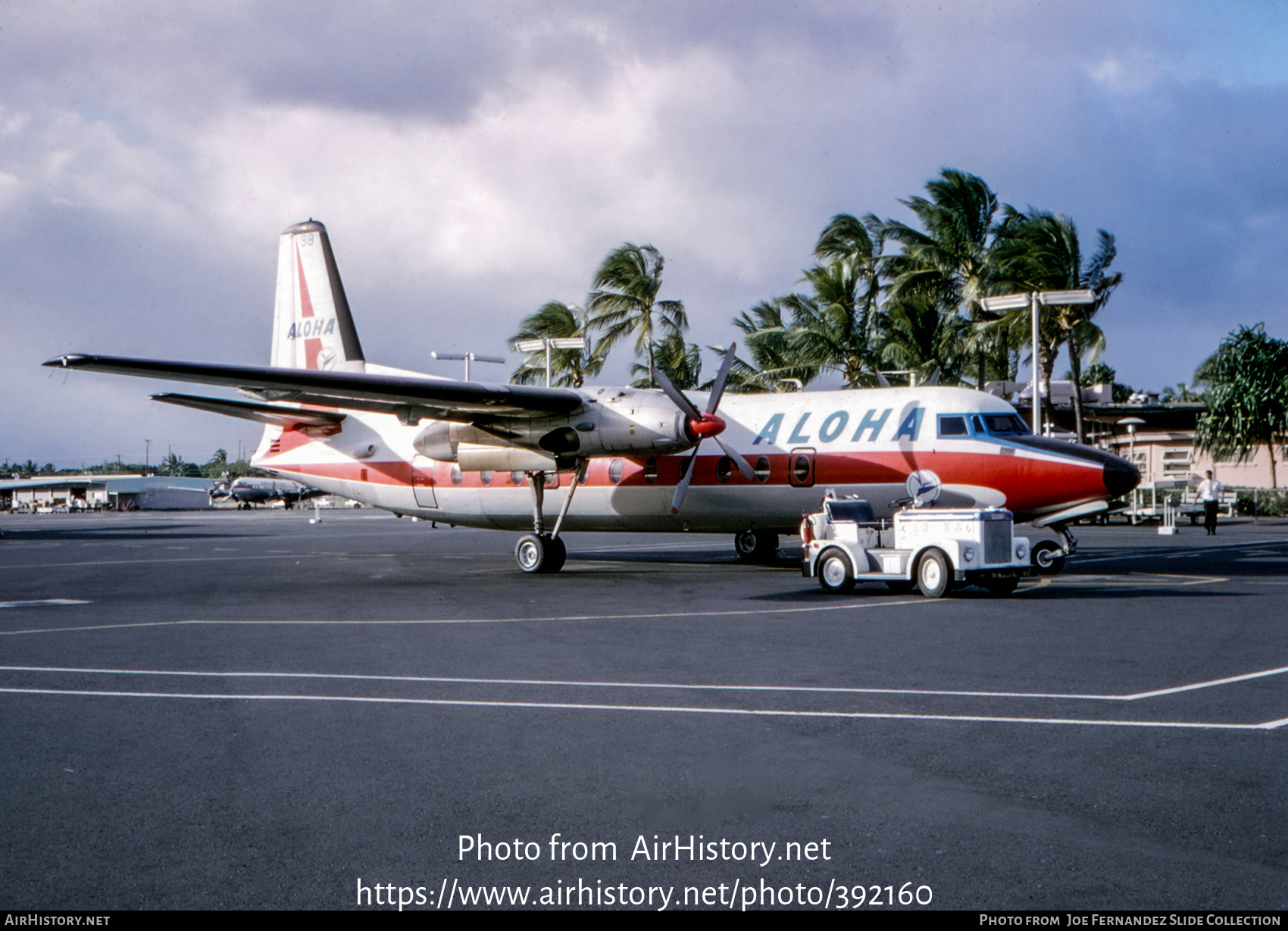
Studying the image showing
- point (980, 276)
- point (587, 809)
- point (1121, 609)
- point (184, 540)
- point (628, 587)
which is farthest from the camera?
point (980, 276)

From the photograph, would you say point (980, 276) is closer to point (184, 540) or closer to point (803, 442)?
point (803, 442)

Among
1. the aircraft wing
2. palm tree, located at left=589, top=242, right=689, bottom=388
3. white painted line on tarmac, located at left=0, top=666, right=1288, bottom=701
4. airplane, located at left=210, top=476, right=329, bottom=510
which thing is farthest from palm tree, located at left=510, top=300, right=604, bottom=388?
airplane, located at left=210, top=476, right=329, bottom=510

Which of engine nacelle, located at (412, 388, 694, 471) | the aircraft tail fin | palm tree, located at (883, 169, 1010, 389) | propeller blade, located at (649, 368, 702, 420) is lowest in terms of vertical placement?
engine nacelle, located at (412, 388, 694, 471)

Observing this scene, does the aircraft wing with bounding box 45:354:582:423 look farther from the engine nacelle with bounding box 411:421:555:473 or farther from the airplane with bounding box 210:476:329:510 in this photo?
the airplane with bounding box 210:476:329:510

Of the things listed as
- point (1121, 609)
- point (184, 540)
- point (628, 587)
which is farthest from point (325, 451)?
point (1121, 609)

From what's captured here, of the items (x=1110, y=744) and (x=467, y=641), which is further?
(x=467, y=641)

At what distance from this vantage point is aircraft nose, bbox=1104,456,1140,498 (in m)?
16.6

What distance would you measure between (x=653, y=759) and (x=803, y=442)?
13575 millimetres

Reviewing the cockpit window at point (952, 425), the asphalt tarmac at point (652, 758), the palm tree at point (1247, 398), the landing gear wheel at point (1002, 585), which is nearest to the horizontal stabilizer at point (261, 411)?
the asphalt tarmac at point (652, 758)

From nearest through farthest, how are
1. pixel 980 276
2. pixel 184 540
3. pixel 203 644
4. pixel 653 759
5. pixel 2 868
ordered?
pixel 2 868 < pixel 653 759 < pixel 203 644 < pixel 184 540 < pixel 980 276

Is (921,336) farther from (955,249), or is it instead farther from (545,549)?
(545,549)

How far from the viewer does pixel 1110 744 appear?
6207mm

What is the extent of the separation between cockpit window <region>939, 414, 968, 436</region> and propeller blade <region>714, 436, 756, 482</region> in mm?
3548

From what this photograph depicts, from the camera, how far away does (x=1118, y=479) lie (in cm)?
1666
